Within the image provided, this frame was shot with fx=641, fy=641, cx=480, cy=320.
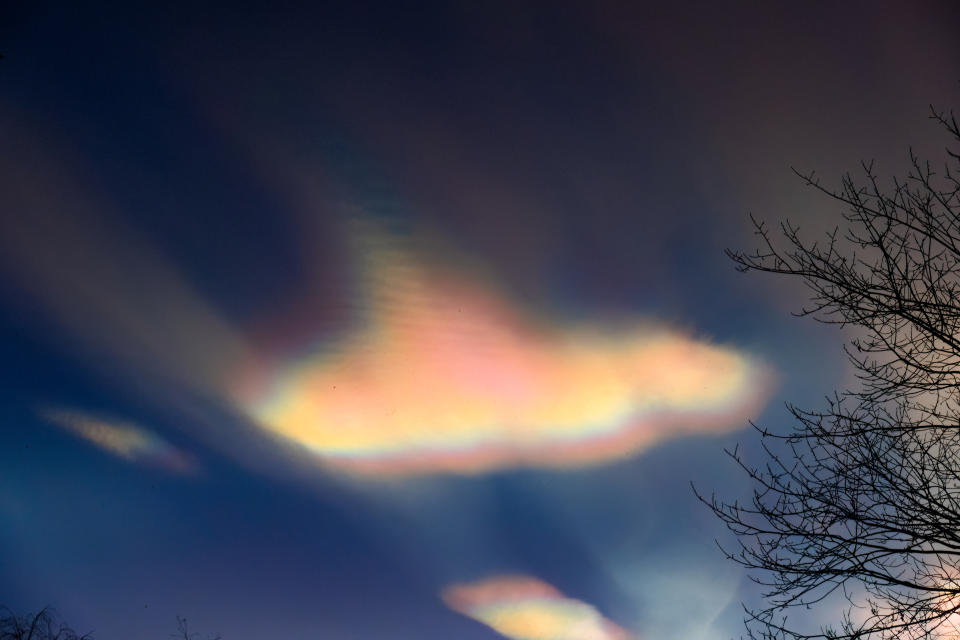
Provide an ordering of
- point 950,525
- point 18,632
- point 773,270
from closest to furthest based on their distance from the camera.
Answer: point 950,525 < point 773,270 < point 18,632

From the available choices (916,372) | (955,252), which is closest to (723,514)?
(916,372)

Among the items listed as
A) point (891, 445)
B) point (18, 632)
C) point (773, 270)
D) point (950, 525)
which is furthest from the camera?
point (18, 632)

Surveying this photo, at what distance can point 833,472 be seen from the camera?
6.31 m

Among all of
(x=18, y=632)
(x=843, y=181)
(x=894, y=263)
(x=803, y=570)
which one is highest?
(x=843, y=181)

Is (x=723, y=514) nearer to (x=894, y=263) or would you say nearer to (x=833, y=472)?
(x=833, y=472)

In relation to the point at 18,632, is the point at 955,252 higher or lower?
higher

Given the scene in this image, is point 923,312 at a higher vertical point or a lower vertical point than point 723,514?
higher

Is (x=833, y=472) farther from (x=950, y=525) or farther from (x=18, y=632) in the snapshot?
(x=18, y=632)

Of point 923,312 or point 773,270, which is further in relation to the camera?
point 773,270

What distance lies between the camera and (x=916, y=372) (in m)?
6.36

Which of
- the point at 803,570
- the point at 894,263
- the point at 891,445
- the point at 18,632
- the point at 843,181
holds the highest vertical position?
the point at 843,181

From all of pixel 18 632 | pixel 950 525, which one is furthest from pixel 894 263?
pixel 18 632

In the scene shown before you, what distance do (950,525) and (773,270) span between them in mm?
2827

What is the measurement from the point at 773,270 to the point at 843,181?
109 cm
